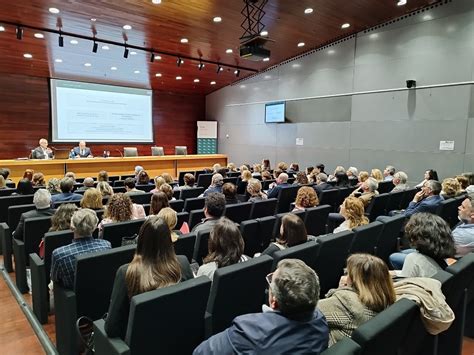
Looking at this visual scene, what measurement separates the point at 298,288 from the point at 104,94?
1243 centimetres

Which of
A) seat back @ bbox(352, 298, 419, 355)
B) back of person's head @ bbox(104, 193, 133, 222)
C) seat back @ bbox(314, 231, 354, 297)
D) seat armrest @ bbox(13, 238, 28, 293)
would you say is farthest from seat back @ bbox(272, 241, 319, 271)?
seat armrest @ bbox(13, 238, 28, 293)

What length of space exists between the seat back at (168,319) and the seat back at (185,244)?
106 cm

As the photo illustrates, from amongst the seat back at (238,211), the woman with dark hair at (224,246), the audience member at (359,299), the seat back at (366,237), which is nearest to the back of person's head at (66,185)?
the seat back at (238,211)

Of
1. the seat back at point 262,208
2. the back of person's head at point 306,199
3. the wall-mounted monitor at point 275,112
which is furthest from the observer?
the wall-mounted monitor at point 275,112

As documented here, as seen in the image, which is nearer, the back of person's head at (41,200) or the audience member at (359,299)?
the audience member at (359,299)

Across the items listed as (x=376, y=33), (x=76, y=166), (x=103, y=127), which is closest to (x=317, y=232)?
(x=376, y=33)

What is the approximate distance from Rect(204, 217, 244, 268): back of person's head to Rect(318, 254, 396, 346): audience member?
30.9 inches

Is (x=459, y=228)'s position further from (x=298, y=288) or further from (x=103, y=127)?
(x=103, y=127)

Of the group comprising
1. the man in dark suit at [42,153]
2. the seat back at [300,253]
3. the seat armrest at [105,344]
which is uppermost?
the man in dark suit at [42,153]

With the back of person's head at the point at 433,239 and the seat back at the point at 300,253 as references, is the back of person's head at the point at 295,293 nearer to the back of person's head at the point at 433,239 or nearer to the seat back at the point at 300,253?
the seat back at the point at 300,253

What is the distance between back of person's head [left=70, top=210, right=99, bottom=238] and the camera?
2.34 meters

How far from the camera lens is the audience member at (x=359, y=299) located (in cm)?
147

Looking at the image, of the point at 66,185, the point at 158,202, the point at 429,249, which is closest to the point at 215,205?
the point at 158,202

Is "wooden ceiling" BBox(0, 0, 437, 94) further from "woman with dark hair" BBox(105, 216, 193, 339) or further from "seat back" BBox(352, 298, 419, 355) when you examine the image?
"seat back" BBox(352, 298, 419, 355)
